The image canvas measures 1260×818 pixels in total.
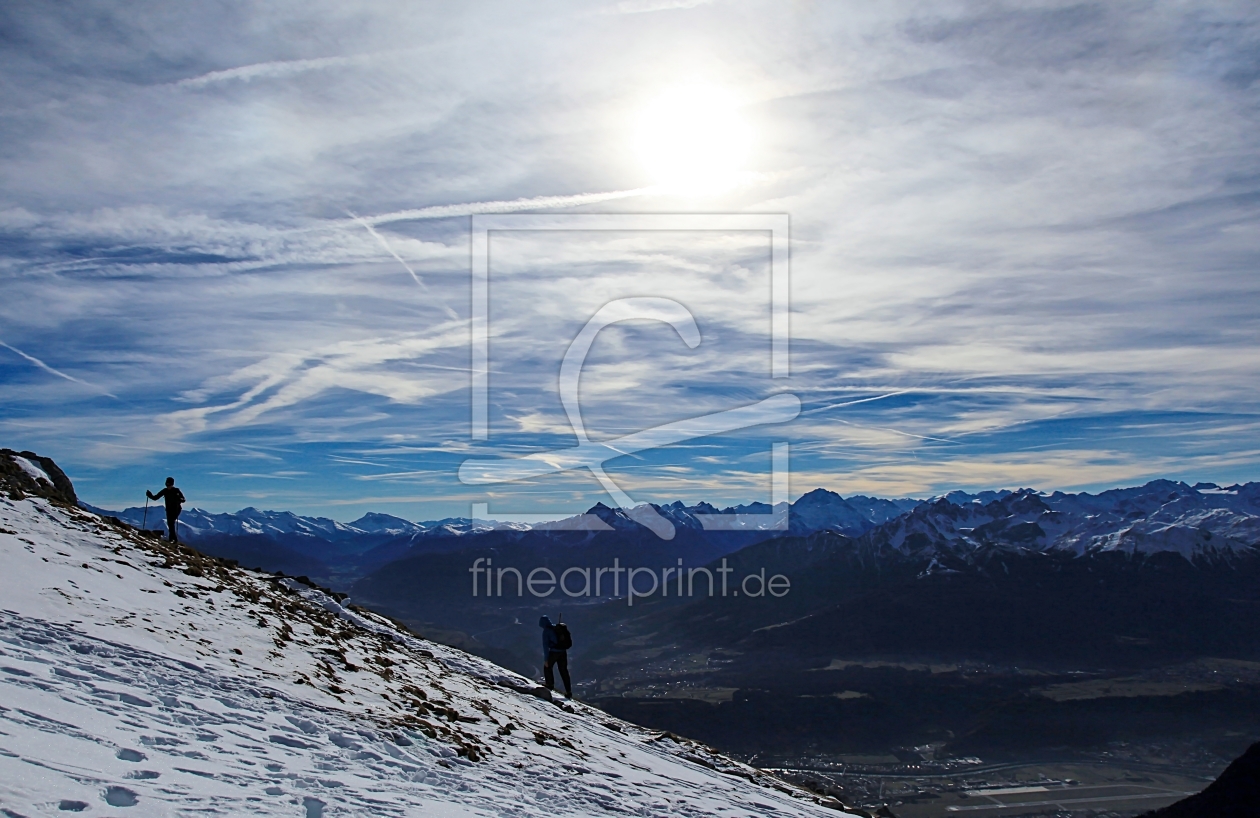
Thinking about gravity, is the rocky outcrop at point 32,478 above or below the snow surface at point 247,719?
above

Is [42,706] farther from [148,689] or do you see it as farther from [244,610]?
[244,610]

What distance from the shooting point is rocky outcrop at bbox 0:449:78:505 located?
2657cm

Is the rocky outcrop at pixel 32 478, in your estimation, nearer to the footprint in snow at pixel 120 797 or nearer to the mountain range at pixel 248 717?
the mountain range at pixel 248 717

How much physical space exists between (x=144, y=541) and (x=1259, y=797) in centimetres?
8669

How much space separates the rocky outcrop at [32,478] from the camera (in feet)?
87.2

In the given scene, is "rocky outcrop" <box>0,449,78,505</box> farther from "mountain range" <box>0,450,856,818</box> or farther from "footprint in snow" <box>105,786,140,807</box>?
"footprint in snow" <box>105,786,140,807</box>

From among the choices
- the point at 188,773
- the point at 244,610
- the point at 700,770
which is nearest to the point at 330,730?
the point at 188,773

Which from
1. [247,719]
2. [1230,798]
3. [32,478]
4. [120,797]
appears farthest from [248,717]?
→ [1230,798]

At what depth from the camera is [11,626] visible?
45.3ft

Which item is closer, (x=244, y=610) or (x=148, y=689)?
(x=148, y=689)

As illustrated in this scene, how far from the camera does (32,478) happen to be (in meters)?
Result: 31.0

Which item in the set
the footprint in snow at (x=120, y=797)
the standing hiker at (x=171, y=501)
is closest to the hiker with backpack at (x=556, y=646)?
the standing hiker at (x=171, y=501)

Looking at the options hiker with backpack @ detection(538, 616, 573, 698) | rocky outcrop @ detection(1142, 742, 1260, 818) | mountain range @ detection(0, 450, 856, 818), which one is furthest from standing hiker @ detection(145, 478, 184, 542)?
rocky outcrop @ detection(1142, 742, 1260, 818)

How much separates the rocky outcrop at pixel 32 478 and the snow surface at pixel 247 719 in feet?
8.01
